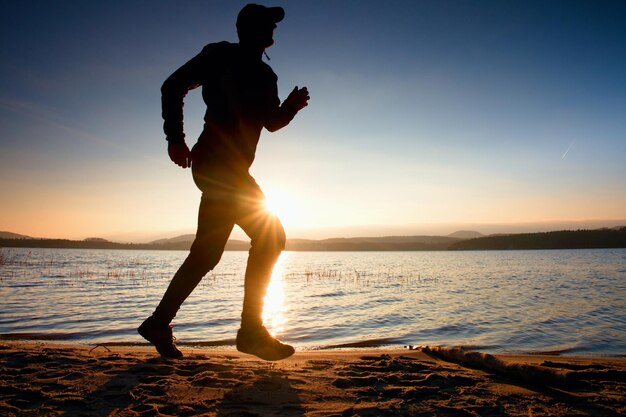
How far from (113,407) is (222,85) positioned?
8.95 ft

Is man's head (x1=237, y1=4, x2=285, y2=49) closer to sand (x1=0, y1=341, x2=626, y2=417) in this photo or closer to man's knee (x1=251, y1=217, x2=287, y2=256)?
man's knee (x1=251, y1=217, x2=287, y2=256)

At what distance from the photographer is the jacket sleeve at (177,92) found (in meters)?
3.44

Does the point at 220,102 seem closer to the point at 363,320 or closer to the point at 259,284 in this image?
the point at 259,284

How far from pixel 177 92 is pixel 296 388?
2.81m

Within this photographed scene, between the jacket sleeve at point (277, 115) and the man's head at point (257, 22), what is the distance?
18.8 inches

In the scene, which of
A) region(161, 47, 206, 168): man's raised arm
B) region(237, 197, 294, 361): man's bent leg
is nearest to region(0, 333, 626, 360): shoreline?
region(237, 197, 294, 361): man's bent leg

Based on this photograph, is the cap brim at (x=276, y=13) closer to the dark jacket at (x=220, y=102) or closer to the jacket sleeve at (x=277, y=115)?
the dark jacket at (x=220, y=102)

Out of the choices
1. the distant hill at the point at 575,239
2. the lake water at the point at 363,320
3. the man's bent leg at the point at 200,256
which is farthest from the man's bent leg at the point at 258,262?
the distant hill at the point at 575,239

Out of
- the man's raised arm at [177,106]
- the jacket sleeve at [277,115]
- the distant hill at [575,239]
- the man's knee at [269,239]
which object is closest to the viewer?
the man's raised arm at [177,106]

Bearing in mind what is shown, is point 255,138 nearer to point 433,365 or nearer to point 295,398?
point 295,398

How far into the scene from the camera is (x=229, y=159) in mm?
3494

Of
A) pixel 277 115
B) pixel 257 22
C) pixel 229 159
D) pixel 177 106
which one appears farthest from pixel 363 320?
pixel 257 22

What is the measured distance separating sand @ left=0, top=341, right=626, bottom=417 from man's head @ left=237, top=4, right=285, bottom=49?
317 centimetres

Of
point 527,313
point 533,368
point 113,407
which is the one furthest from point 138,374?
point 527,313
